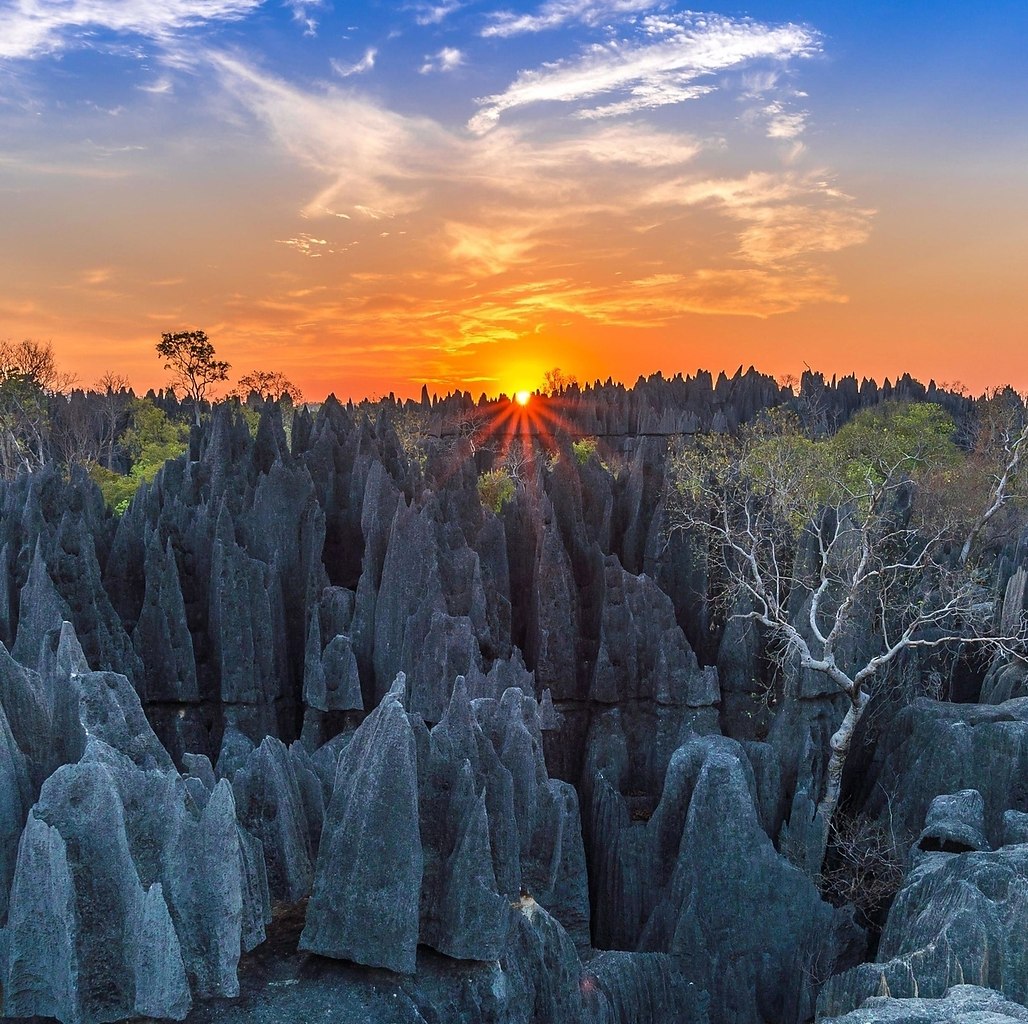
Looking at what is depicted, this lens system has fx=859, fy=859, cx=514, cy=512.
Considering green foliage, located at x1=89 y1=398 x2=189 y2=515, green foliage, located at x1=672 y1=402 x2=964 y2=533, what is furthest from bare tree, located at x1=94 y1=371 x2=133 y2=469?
green foliage, located at x1=672 y1=402 x2=964 y2=533

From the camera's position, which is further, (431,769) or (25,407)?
(25,407)

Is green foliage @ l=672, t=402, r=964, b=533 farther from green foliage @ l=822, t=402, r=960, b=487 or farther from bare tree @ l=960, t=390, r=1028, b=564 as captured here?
bare tree @ l=960, t=390, r=1028, b=564

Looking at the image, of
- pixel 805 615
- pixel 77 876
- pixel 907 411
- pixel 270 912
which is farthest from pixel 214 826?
pixel 907 411

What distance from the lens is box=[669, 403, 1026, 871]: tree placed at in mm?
22250

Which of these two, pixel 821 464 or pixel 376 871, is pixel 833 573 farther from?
pixel 376 871

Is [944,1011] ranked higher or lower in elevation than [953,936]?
higher

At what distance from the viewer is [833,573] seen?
25922 mm

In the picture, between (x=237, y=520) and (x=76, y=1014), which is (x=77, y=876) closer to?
(x=76, y=1014)

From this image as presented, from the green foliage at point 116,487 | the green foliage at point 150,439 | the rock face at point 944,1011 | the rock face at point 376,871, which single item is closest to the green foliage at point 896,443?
the rock face at point 944,1011

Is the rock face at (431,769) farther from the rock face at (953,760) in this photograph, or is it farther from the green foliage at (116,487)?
the green foliage at (116,487)

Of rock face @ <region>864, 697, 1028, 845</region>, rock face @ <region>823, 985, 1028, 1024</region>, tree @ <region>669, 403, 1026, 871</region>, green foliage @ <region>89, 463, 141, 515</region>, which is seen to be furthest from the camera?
green foliage @ <region>89, 463, 141, 515</region>

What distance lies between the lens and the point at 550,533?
89.8 ft

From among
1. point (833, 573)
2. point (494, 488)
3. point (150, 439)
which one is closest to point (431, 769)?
point (833, 573)

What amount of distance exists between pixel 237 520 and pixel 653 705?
1438cm
